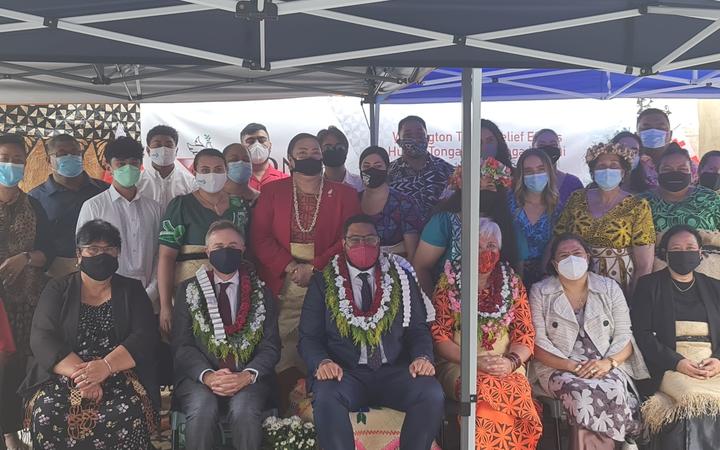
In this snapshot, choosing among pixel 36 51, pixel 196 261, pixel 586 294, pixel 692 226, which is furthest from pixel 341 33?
pixel 692 226

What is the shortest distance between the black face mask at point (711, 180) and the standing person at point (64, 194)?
12.9ft

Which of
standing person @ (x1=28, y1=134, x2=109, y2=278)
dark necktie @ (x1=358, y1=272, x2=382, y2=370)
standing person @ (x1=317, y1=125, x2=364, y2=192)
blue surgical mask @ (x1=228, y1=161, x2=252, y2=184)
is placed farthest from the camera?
standing person @ (x1=317, y1=125, x2=364, y2=192)

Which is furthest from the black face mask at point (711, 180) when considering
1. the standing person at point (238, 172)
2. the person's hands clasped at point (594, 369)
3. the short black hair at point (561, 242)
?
the standing person at point (238, 172)

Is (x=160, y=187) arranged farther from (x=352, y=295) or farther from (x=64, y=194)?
(x=352, y=295)

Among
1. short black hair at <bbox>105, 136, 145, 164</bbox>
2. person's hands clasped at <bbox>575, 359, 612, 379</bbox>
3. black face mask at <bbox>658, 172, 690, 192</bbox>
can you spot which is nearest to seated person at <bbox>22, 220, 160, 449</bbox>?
A: short black hair at <bbox>105, 136, 145, 164</bbox>

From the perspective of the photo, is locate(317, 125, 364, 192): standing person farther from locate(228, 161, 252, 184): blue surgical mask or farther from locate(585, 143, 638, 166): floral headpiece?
locate(585, 143, 638, 166): floral headpiece

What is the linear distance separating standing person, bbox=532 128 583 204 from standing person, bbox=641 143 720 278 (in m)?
0.50

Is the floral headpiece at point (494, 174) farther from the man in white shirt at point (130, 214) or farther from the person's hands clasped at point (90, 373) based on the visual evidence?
the person's hands clasped at point (90, 373)

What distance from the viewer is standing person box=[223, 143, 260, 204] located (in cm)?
482

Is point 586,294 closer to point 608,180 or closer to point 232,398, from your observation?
point 608,180

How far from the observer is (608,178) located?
456cm

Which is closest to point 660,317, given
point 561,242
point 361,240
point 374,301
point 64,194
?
point 561,242

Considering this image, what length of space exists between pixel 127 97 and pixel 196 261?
4.57 feet

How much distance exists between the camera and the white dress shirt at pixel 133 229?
14.5 ft
